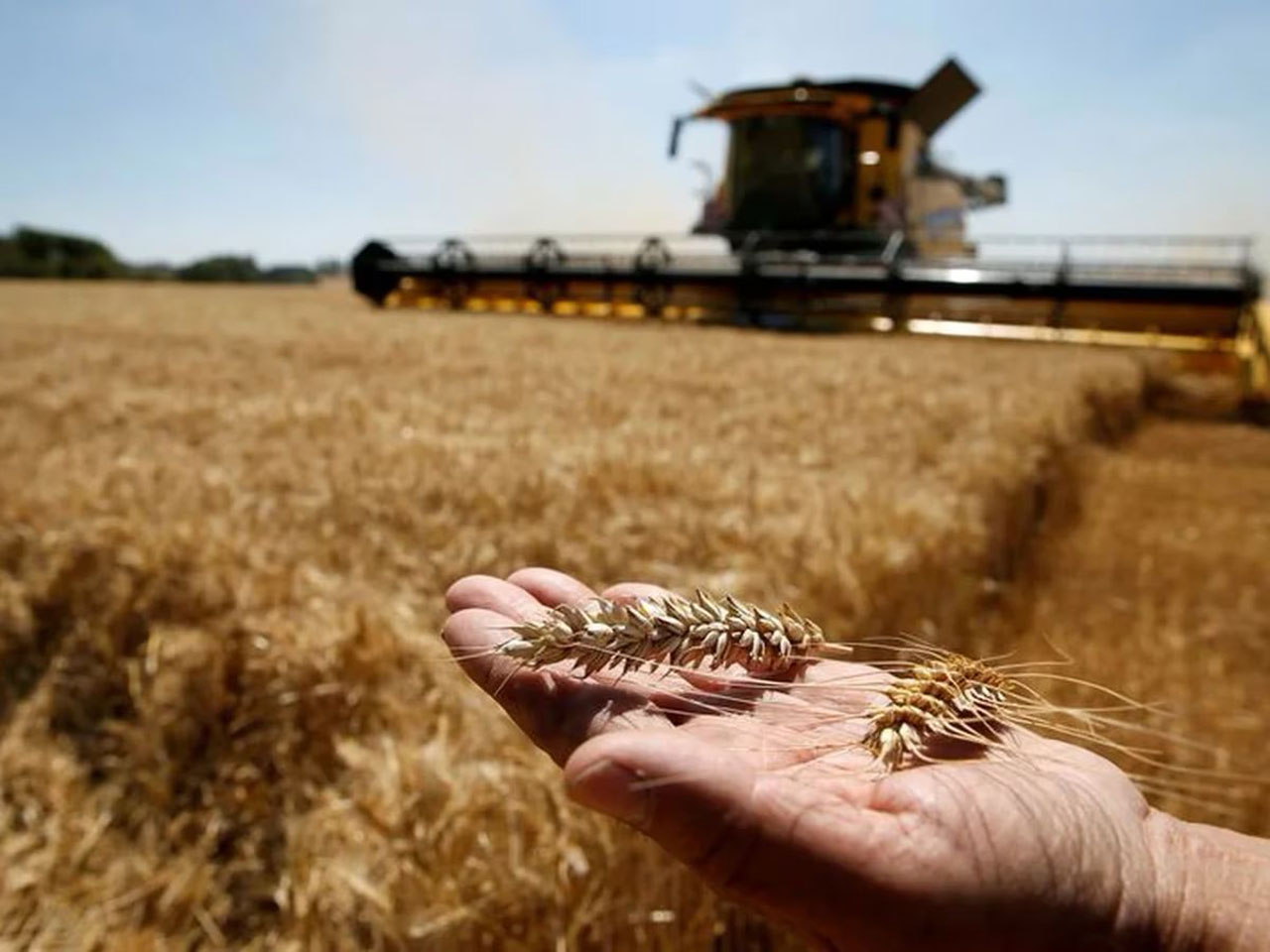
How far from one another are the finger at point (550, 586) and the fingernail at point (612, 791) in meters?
0.56

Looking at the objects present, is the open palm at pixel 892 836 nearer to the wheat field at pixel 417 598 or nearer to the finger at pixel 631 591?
the finger at pixel 631 591

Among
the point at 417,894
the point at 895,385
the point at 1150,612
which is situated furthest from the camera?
the point at 895,385

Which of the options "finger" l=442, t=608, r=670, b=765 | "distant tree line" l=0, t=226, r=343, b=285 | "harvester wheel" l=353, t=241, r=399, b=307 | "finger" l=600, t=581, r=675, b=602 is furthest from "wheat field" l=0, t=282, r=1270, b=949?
"distant tree line" l=0, t=226, r=343, b=285

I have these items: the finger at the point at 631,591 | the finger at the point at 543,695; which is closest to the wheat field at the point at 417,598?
the finger at the point at 631,591

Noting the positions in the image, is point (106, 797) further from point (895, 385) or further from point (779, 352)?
point (779, 352)

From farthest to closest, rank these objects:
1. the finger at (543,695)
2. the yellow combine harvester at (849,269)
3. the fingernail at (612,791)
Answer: the yellow combine harvester at (849,269) < the finger at (543,695) < the fingernail at (612,791)

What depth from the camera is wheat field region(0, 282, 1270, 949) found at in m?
1.97

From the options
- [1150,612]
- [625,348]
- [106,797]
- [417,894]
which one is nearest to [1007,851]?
[417,894]

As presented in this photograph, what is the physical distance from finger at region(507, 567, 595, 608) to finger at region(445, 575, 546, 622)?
2cm

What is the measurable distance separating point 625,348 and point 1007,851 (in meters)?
8.77

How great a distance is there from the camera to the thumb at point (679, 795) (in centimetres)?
82

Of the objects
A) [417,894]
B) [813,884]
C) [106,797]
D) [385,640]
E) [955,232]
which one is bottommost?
[106,797]

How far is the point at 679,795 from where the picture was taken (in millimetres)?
829

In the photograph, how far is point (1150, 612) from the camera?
409 centimetres
